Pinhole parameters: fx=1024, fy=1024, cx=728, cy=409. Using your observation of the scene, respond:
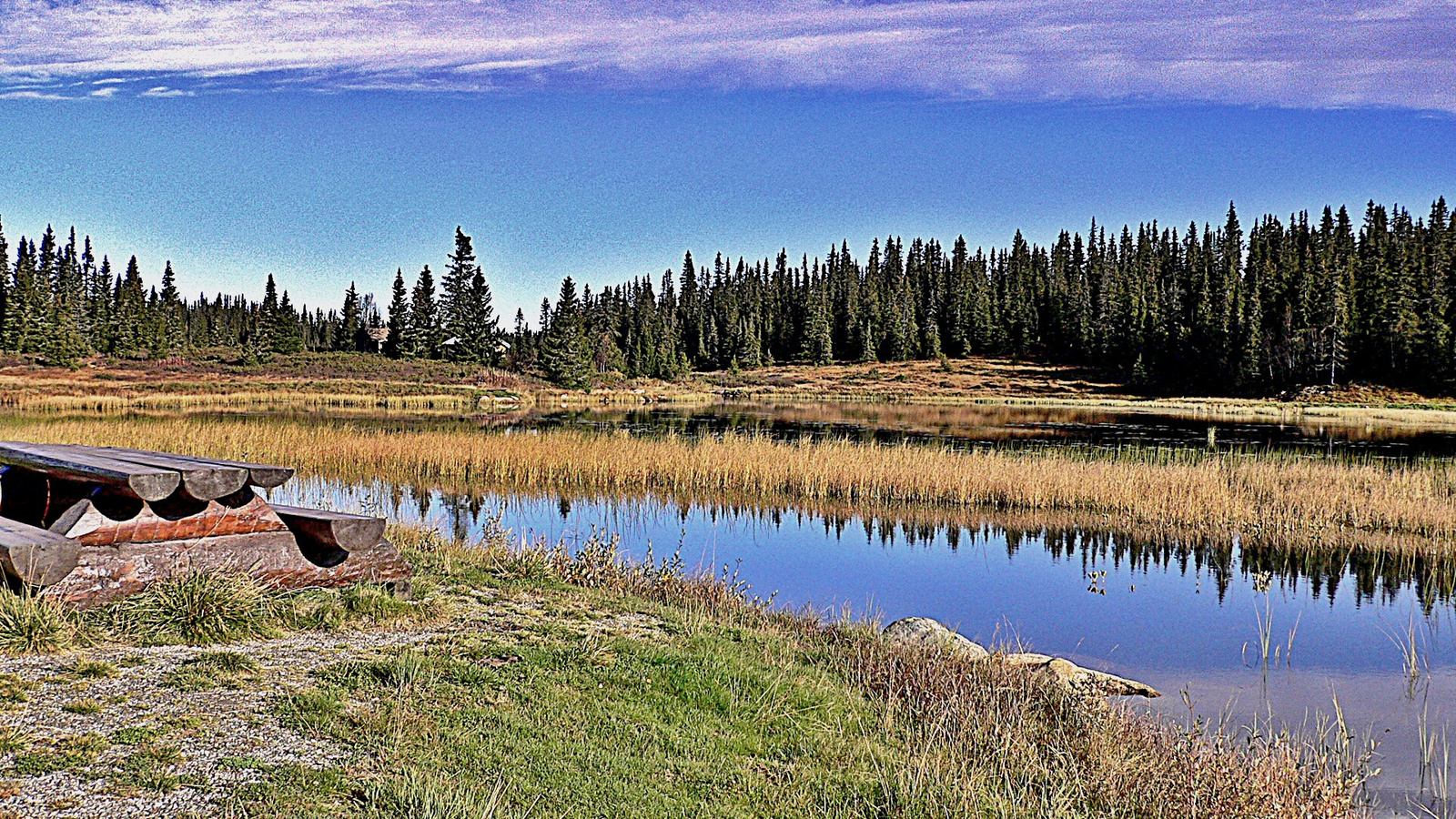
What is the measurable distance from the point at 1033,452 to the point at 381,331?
139m

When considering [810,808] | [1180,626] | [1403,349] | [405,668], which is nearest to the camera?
[810,808]

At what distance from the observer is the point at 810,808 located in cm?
459

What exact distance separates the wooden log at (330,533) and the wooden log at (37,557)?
5.37 ft

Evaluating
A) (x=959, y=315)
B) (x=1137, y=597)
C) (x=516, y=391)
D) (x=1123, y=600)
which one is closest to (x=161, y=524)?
(x=1123, y=600)

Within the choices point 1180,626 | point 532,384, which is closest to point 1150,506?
point 1180,626

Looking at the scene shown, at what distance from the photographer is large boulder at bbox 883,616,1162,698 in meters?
8.66

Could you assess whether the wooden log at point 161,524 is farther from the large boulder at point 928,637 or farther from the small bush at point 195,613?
the large boulder at point 928,637

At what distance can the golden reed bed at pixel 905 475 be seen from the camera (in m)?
18.4

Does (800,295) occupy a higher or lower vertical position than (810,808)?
higher

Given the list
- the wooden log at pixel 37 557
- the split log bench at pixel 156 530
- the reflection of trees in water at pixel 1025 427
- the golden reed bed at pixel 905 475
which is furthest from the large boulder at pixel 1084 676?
the reflection of trees in water at pixel 1025 427

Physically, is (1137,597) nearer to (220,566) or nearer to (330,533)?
(330,533)

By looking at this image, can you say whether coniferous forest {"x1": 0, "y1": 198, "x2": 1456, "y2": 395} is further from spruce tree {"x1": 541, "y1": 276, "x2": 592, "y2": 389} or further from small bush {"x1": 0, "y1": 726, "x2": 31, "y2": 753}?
small bush {"x1": 0, "y1": 726, "x2": 31, "y2": 753}

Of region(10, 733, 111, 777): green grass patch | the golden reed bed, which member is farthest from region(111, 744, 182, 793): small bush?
the golden reed bed

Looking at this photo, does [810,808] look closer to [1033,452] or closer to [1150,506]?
[1150,506]
